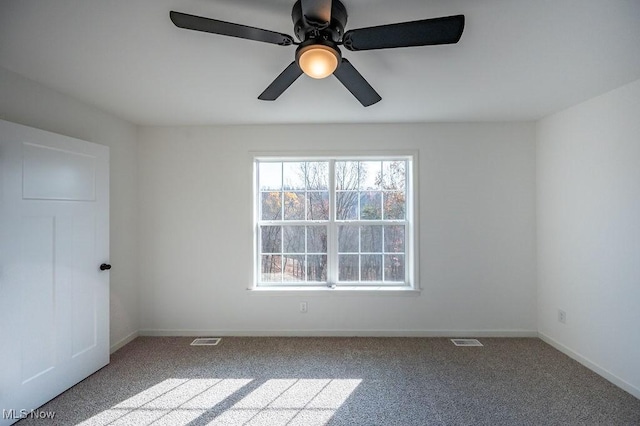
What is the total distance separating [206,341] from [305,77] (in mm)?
2813

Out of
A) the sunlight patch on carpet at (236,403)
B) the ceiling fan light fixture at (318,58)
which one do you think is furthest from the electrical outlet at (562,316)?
the ceiling fan light fixture at (318,58)

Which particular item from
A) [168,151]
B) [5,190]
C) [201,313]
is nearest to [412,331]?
[201,313]

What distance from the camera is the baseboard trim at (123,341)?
2991 mm

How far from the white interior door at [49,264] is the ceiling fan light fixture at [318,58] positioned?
6.63 ft

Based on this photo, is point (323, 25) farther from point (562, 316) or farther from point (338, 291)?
point (562, 316)

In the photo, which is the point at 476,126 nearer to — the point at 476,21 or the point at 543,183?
the point at 543,183

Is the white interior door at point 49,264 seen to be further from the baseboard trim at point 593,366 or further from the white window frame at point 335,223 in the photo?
the baseboard trim at point 593,366

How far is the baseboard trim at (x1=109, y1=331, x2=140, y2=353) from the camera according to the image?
2991 millimetres

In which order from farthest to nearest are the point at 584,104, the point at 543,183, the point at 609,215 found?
the point at 543,183, the point at 584,104, the point at 609,215

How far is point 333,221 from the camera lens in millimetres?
3480

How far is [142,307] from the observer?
11.1 ft

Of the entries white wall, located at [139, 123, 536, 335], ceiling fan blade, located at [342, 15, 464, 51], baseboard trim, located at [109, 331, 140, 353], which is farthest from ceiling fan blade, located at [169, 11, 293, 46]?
baseboard trim, located at [109, 331, 140, 353]

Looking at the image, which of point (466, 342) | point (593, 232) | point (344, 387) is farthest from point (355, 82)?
point (466, 342)

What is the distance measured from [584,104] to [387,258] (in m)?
2.33
